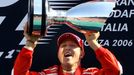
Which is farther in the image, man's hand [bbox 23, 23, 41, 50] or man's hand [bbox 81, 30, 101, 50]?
man's hand [bbox 81, 30, 101, 50]

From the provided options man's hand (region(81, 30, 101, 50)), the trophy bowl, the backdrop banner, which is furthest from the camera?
the backdrop banner

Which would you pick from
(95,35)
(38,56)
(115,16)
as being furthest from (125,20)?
(38,56)

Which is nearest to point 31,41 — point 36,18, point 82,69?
point 36,18

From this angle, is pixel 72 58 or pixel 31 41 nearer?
pixel 31 41

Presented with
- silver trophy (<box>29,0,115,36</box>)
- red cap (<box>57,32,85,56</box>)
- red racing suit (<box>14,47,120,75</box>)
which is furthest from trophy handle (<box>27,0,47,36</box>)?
red cap (<box>57,32,85,56</box>)

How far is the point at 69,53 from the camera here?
9.73 feet

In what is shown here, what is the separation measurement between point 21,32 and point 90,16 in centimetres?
48

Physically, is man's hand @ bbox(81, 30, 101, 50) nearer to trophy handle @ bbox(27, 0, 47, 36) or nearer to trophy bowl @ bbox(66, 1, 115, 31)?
trophy bowl @ bbox(66, 1, 115, 31)

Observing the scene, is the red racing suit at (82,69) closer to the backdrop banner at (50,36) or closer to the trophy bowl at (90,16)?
the backdrop banner at (50,36)

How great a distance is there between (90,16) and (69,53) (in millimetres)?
284

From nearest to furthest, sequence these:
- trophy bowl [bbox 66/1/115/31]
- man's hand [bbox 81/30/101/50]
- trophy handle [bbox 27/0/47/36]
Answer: trophy handle [bbox 27/0/47/36]
trophy bowl [bbox 66/1/115/31]
man's hand [bbox 81/30/101/50]

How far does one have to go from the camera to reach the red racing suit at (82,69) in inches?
113

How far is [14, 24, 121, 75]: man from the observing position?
2875 millimetres

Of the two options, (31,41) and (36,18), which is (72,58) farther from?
(36,18)
